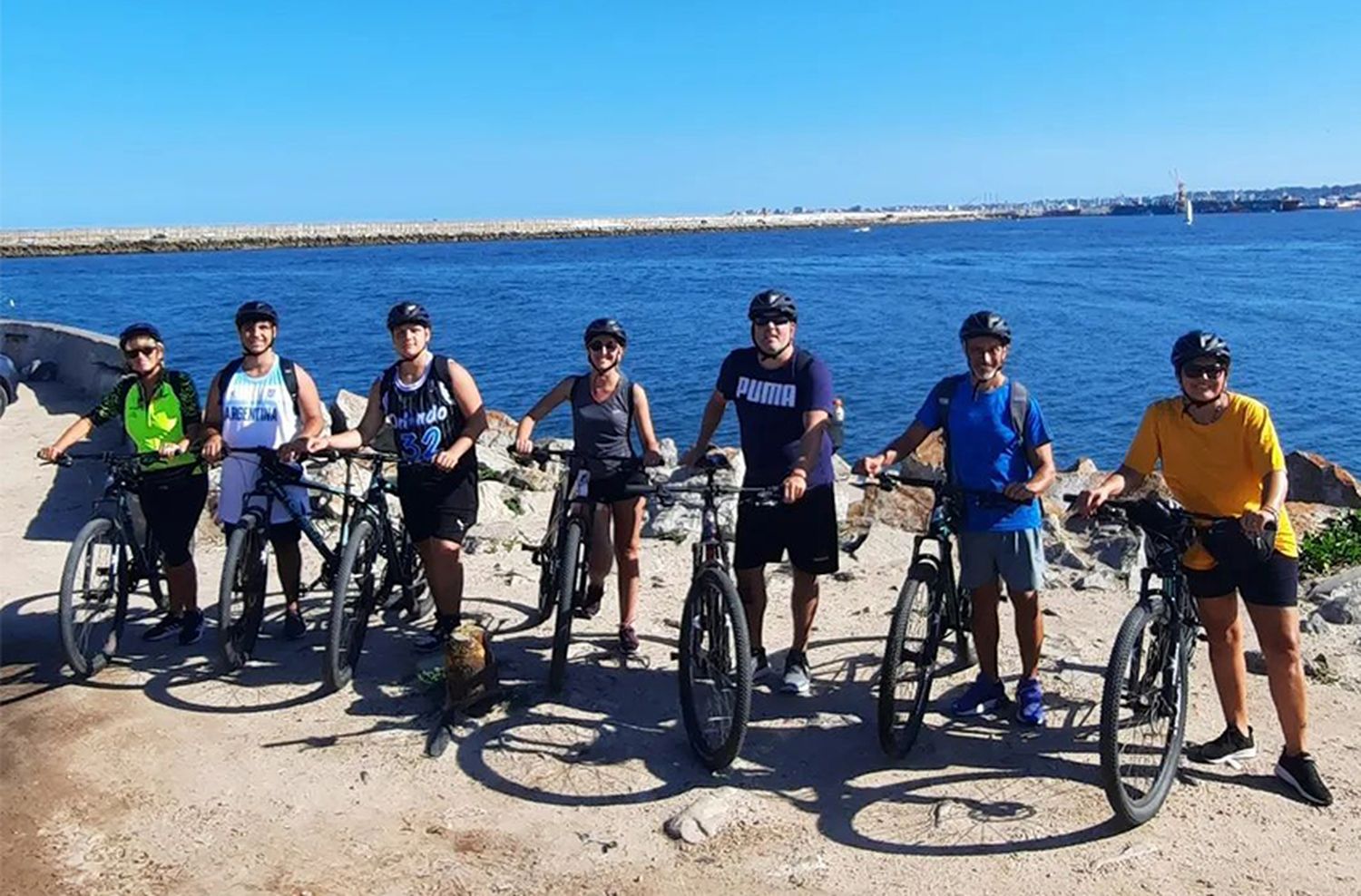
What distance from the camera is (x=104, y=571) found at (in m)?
6.54

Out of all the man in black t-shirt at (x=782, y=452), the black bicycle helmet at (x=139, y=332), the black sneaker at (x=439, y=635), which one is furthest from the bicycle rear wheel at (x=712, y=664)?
the black bicycle helmet at (x=139, y=332)

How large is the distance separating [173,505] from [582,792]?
3.19 m

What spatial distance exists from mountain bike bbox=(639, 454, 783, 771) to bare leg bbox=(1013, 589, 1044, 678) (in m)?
1.30

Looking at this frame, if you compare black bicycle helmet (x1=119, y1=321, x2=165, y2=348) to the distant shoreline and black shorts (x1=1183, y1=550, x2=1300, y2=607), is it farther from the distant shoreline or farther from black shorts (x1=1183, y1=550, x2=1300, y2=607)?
the distant shoreline

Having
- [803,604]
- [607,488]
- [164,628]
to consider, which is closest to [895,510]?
[803,604]

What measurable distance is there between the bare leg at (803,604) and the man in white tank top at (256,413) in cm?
288

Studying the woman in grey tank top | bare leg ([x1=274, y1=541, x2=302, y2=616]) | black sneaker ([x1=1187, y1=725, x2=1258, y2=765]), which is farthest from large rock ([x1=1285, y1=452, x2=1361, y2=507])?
bare leg ([x1=274, y1=541, x2=302, y2=616])

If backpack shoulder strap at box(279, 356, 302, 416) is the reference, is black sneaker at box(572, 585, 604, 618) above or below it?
below

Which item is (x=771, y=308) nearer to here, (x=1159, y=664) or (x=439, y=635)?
(x=1159, y=664)

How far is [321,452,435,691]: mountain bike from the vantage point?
5992mm

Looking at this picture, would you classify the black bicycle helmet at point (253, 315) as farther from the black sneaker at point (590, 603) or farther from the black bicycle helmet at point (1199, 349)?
the black bicycle helmet at point (1199, 349)

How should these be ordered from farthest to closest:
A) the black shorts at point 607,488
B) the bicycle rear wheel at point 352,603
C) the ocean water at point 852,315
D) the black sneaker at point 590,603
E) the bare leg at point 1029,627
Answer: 1. the ocean water at point 852,315
2. the black sneaker at point 590,603
3. the black shorts at point 607,488
4. the bicycle rear wheel at point 352,603
5. the bare leg at point 1029,627

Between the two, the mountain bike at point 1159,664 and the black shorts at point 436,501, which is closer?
the mountain bike at point 1159,664

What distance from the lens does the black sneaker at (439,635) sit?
21.8 ft
